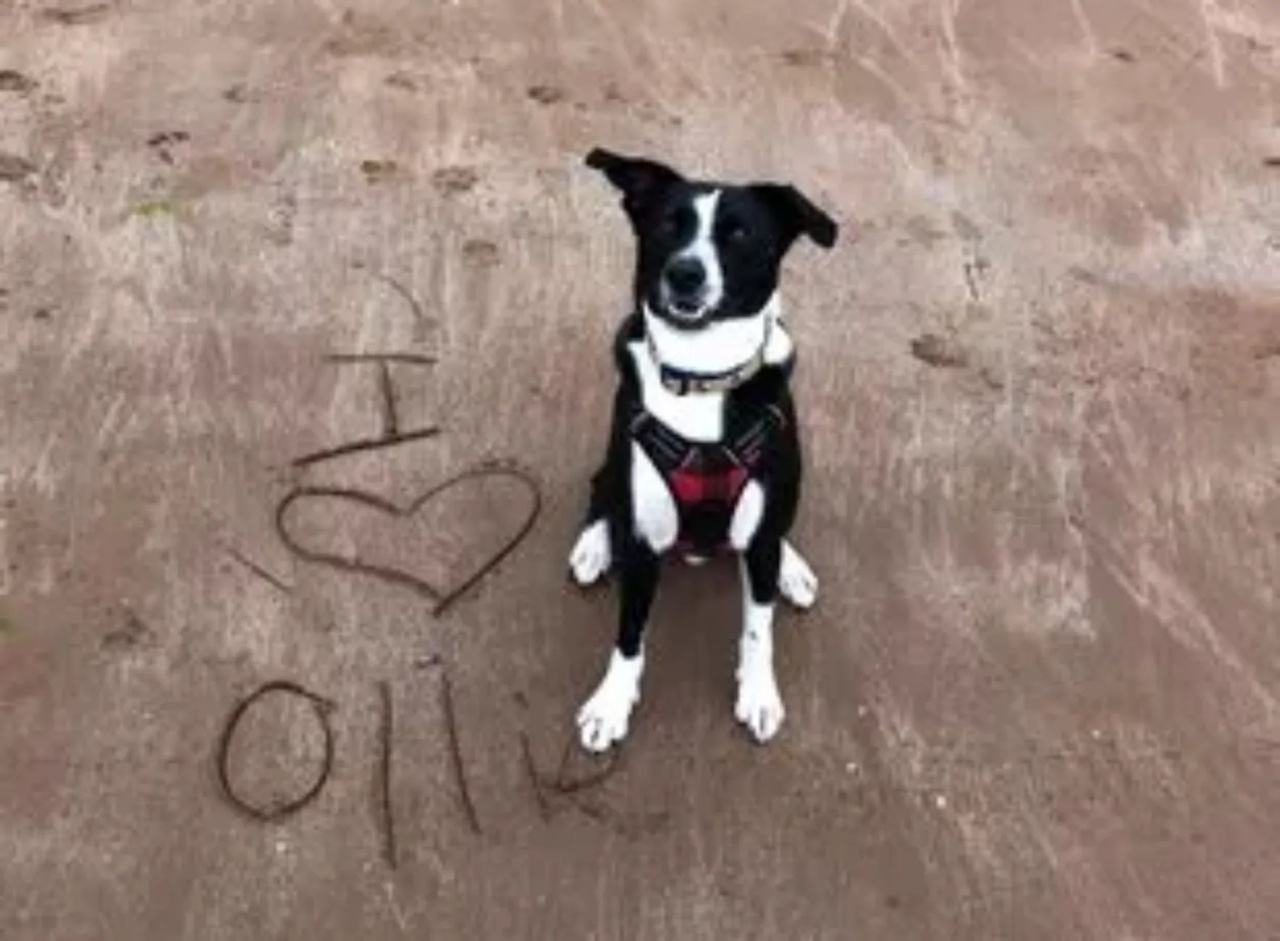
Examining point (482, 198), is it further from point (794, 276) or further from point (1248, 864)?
point (1248, 864)

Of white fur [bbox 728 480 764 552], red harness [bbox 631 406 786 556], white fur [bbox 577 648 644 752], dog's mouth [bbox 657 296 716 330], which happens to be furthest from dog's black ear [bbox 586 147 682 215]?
white fur [bbox 577 648 644 752]

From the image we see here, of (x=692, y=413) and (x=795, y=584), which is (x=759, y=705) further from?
(x=692, y=413)

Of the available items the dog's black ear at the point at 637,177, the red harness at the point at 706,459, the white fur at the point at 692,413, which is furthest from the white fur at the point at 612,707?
the dog's black ear at the point at 637,177

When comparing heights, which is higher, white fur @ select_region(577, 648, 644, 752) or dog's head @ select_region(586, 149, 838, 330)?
dog's head @ select_region(586, 149, 838, 330)

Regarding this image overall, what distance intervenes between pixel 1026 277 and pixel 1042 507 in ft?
3.04

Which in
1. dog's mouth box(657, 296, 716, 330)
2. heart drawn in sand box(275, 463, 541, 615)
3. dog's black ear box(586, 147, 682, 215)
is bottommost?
heart drawn in sand box(275, 463, 541, 615)

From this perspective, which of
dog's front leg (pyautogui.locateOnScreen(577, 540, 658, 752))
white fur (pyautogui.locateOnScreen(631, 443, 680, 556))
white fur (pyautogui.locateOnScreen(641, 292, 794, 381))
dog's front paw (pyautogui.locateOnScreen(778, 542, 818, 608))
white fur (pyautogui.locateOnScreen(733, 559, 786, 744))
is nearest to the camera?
white fur (pyautogui.locateOnScreen(641, 292, 794, 381))

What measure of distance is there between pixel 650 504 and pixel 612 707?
0.49 m

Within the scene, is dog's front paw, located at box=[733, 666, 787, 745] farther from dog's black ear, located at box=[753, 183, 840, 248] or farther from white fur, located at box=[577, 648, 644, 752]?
dog's black ear, located at box=[753, 183, 840, 248]

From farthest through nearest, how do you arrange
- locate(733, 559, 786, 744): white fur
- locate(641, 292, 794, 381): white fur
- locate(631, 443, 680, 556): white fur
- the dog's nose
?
locate(733, 559, 786, 744): white fur, locate(631, 443, 680, 556): white fur, locate(641, 292, 794, 381): white fur, the dog's nose

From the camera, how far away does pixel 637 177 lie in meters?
3.40

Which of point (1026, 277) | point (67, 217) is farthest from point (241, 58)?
point (1026, 277)

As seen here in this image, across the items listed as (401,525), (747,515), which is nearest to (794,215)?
(747,515)

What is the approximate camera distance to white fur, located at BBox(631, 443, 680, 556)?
11.3 feet
